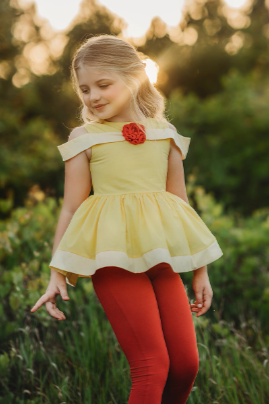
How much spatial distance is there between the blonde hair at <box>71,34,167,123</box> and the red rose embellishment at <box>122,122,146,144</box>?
125mm

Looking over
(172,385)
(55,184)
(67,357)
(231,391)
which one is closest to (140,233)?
(172,385)

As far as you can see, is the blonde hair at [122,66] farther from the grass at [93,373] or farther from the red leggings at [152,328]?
the grass at [93,373]

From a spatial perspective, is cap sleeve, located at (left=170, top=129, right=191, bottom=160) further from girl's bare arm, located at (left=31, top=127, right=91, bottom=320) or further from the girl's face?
girl's bare arm, located at (left=31, top=127, right=91, bottom=320)

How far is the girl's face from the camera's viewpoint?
5.85ft

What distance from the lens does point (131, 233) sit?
167 centimetres

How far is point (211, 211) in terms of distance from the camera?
13.7 ft

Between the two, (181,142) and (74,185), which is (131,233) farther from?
(181,142)

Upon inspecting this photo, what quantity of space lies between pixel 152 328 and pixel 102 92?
949 millimetres

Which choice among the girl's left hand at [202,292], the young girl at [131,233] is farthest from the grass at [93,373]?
the young girl at [131,233]

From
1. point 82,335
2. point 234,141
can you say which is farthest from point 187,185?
point 234,141

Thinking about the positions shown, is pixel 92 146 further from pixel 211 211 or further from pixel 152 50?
pixel 152 50

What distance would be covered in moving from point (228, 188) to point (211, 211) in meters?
4.37

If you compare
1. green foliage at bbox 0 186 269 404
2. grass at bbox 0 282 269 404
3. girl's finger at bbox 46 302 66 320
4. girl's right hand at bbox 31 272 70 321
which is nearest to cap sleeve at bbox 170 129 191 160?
girl's right hand at bbox 31 272 70 321

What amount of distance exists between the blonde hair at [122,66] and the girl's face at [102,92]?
0.03 meters
